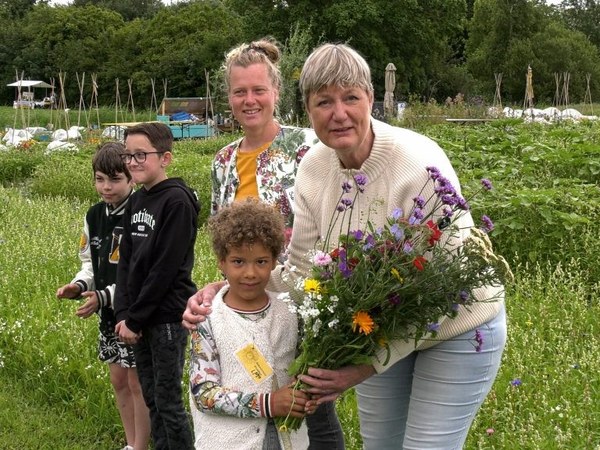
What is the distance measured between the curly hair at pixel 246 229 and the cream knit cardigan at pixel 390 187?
123 millimetres

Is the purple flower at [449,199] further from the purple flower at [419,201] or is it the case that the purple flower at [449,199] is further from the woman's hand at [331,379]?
the woman's hand at [331,379]

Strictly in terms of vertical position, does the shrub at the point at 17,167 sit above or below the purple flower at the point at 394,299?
below

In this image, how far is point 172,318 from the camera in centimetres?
359

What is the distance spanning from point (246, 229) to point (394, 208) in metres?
0.51

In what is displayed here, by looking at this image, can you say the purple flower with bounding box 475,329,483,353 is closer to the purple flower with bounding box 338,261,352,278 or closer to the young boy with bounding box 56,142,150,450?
the purple flower with bounding box 338,261,352,278

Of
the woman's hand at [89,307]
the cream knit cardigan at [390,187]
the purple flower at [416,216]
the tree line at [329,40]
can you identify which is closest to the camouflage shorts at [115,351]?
the woman's hand at [89,307]

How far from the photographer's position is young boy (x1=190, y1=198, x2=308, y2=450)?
2572 mm

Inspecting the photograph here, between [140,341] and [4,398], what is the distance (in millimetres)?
1579

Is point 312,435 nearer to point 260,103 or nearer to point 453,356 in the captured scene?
point 453,356

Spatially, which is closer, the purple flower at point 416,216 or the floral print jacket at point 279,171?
the purple flower at point 416,216

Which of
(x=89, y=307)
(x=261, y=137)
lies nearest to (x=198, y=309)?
(x=261, y=137)

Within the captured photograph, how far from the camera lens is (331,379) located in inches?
91.0

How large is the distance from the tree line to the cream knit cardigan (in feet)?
109

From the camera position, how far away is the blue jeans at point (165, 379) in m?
3.57
